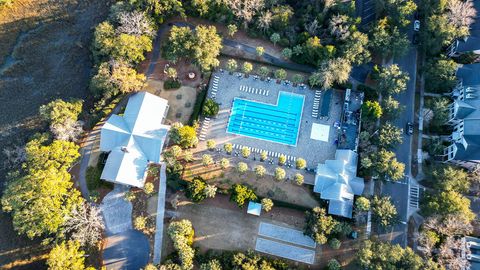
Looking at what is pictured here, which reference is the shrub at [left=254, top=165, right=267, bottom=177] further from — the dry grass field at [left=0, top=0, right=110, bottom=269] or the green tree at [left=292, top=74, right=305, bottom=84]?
the dry grass field at [left=0, top=0, right=110, bottom=269]

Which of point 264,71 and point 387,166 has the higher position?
point 264,71

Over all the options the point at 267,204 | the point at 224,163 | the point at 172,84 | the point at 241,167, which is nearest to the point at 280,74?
the point at 241,167

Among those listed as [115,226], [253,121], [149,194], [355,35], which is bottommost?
[115,226]

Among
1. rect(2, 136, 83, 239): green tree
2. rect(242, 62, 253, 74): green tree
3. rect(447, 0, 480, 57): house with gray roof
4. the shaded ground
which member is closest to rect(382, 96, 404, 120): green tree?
rect(447, 0, 480, 57): house with gray roof

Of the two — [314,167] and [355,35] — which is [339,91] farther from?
[314,167]

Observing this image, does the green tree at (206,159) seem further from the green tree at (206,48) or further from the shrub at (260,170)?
the green tree at (206,48)

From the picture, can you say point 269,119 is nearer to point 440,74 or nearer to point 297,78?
point 297,78

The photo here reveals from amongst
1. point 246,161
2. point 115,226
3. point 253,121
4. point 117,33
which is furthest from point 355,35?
point 115,226
